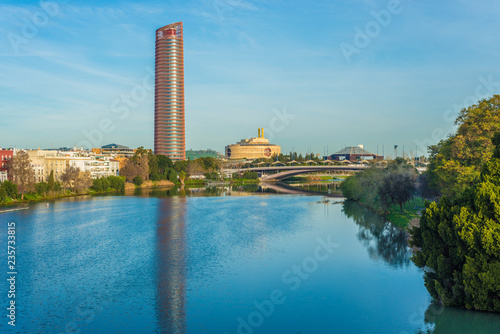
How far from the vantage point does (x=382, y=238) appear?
33062 mm

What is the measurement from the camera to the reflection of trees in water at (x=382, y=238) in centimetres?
2694

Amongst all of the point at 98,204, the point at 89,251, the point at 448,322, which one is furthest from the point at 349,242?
the point at 98,204

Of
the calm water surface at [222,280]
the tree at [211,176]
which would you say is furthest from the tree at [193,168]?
the calm water surface at [222,280]

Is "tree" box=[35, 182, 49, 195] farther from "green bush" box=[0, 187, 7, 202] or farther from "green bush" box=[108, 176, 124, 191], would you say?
"green bush" box=[108, 176, 124, 191]

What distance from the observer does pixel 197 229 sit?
37.2m

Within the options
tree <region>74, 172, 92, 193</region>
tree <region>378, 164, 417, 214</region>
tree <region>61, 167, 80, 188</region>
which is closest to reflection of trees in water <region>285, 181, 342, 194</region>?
tree <region>378, 164, 417, 214</region>

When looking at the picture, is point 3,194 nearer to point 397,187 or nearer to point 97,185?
point 97,185

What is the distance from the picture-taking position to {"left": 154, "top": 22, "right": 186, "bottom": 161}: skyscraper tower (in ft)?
543

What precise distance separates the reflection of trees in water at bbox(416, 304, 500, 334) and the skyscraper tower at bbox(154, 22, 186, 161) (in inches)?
6145

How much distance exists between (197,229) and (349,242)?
12.8 metres

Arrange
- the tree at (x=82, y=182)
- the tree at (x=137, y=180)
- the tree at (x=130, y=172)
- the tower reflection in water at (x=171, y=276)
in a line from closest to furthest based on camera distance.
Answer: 1. the tower reflection in water at (x=171, y=276)
2. the tree at (x=82, y=182)
3. the tree at (x=130, y=172)
4. the tree at (x=137, y=180)

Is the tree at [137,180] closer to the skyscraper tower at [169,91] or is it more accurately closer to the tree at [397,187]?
the tree at [397,187]

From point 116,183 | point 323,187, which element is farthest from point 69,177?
point 323,187

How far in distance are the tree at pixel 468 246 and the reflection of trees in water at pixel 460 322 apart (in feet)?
0.94
